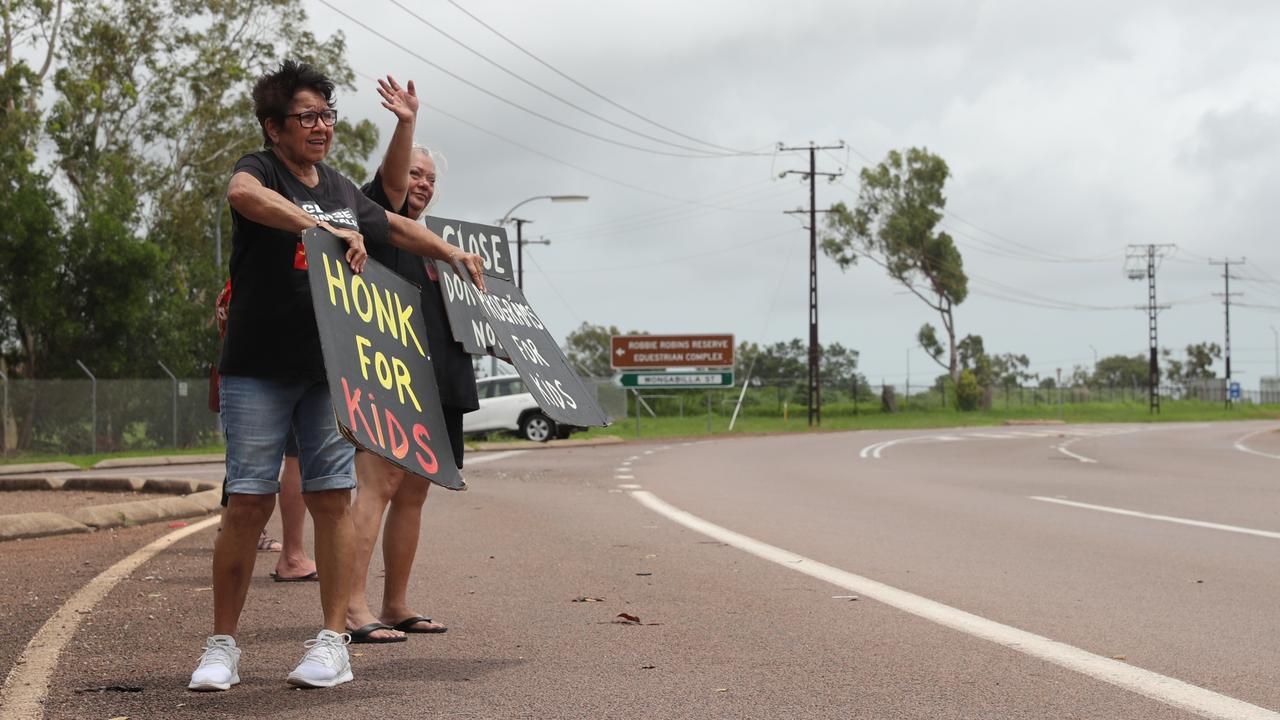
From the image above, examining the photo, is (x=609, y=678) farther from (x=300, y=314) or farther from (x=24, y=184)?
(x=24, y=184)

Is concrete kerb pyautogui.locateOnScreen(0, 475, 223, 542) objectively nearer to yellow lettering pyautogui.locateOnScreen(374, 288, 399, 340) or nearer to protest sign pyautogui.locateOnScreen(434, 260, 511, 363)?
protest sign pyautogui.locateOnScreen(434, 260, 511, 363)

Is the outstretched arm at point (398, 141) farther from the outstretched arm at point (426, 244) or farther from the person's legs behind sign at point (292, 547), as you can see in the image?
the person's legs behind sign at point (292, 547)

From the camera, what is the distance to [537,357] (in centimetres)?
529

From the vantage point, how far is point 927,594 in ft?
21.4

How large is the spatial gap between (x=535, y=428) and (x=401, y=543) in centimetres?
2799

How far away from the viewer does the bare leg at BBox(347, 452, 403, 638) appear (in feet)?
16.8

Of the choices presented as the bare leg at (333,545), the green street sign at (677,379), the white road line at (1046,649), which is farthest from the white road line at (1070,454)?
the bare leg at (333,545)

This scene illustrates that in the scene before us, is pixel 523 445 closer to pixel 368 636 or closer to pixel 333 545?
pixel 368 636

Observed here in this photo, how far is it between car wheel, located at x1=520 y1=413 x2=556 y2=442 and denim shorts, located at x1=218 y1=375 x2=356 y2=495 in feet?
94.1

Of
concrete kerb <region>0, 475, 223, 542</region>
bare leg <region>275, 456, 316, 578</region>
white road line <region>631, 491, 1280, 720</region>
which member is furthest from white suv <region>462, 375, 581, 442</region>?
bare leg <region>275, 456, 316, 578</region>

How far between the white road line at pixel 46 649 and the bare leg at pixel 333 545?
89cm

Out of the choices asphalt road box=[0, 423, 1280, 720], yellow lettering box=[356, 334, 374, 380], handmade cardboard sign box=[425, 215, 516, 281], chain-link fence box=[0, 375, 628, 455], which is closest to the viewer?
asphalt road box=[0, 423, 1280, 720]

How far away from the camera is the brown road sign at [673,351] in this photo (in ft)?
139

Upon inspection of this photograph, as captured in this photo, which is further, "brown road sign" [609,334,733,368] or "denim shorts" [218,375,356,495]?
"brown road sign" [609,334,733,368]
